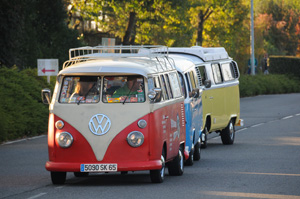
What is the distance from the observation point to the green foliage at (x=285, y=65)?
61.3 m

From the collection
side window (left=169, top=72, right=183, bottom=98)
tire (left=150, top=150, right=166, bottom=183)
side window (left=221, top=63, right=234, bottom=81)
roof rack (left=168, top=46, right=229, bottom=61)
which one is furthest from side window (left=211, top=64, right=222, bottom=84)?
tire (left=150, top=150, right=166, bottom=183)

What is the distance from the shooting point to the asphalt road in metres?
11.9

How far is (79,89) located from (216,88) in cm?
856

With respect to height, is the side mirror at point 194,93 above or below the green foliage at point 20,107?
above

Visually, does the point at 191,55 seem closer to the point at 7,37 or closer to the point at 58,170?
the point at 58,170

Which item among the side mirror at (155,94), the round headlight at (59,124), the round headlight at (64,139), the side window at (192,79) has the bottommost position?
the round headlight at (64,139)

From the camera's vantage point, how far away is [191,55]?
69.3 ft

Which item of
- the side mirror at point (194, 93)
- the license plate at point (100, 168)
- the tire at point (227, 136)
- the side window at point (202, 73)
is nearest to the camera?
the license plate at point (100, 168)

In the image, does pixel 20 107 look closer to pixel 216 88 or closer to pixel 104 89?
pixel 216 88

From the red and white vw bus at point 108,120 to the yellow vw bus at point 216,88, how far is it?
6535 millimetres

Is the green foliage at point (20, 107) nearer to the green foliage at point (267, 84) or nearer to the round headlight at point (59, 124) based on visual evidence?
the round headlight at point (59, 124)

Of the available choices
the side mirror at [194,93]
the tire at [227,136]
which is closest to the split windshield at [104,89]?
the side mirror at [194,93]

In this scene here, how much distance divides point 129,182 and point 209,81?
21.3 feet

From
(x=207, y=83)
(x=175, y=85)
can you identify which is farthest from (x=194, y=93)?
(x=207, y=83)
